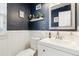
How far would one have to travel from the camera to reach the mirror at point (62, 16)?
1.34 m

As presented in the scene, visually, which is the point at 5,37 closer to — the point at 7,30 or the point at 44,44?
the point at 7,30

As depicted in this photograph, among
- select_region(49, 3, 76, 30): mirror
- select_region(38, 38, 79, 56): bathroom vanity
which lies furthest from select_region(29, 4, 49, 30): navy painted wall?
select_region(38, 38, 79, 56): bathroom vanity

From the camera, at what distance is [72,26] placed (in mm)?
1340

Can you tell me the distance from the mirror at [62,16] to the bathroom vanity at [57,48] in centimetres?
17

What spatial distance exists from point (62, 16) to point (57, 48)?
0.37 m

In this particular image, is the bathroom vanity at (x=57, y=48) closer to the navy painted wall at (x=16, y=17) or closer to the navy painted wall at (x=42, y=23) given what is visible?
the navy painted wall at (x=42, y=23)

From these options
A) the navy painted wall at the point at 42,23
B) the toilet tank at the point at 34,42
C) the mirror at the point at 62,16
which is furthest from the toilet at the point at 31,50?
the mirror at the point at 62,16

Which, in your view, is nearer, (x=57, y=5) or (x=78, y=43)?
(x=78, y=43)

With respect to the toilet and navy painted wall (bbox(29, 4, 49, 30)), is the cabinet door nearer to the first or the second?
the toilet

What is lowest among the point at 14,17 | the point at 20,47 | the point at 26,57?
the point at 26,57

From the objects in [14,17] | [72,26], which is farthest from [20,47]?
[72,26]

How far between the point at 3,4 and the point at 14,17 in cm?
20

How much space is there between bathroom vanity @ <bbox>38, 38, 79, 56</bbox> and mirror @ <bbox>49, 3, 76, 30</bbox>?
0.17 meters

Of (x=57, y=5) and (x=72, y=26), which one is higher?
(x=57, y=5)
